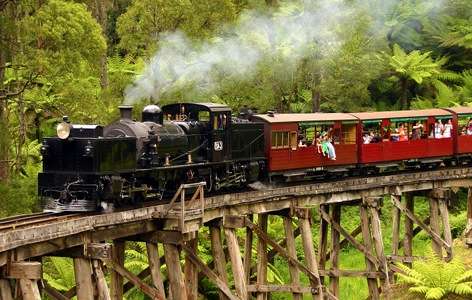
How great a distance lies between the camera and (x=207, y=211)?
1736cm

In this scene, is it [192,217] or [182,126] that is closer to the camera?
[192,217]

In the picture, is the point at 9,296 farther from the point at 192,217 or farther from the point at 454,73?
the point at 454,73

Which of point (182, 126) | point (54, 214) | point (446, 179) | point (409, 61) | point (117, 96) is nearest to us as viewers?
point (54, 214)

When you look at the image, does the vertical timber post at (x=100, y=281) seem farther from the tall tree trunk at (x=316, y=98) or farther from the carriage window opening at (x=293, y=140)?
the tall tree trunk at (x=316, y=98)

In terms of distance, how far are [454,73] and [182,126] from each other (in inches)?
925

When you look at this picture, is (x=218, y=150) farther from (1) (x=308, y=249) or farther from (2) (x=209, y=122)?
(1) (x=308, y=249)

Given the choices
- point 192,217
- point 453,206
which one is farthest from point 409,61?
point 192,217

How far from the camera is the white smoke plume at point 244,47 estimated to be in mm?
26344

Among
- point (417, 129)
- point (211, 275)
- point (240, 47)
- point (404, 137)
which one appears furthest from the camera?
point (240, 47)

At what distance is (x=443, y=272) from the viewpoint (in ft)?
65.6

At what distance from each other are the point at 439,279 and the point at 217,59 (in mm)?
11979

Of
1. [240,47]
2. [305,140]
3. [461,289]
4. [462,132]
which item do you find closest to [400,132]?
[462,132]

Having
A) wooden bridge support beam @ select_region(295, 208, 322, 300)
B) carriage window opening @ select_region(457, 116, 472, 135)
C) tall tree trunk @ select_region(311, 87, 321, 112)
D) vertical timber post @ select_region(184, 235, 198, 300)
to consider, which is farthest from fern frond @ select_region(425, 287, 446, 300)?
tall tree trunk @ select_region(311, 87, 321, 112)

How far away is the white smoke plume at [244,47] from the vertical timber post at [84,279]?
12.1 metres
